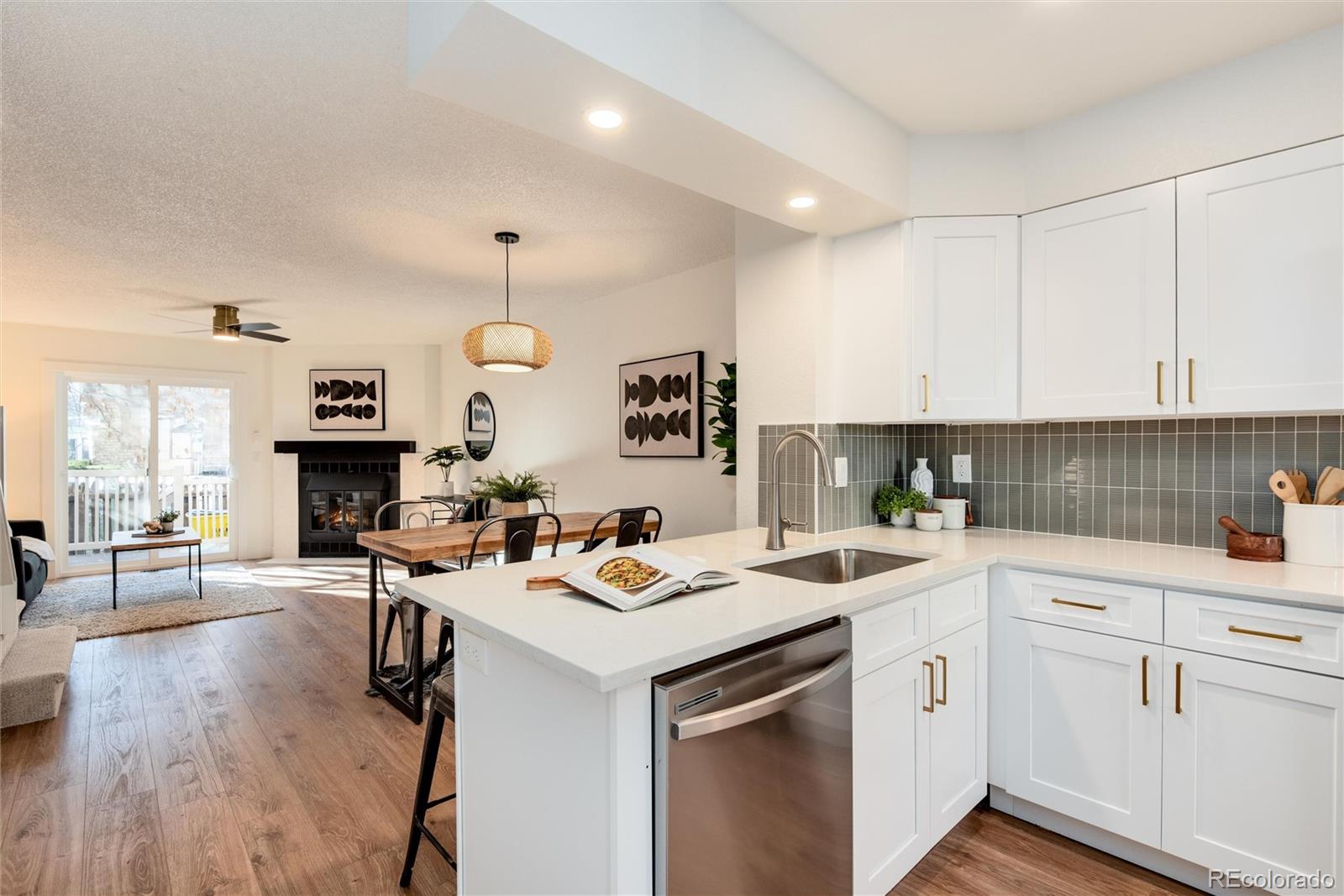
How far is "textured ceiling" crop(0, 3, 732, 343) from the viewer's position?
1.85m

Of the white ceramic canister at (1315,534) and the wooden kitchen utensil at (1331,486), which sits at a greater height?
the wooden kitchen utensil at (1331,486)

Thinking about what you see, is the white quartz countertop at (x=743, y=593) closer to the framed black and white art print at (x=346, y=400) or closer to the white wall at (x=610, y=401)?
the white wall at (x=610, y=401)

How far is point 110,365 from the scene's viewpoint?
6336mm

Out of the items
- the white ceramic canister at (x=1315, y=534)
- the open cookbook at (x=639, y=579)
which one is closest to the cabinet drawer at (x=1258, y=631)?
the white ceramic canister at (x=1315, y=534)

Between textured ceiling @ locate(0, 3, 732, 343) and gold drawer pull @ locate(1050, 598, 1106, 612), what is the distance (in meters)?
2.23

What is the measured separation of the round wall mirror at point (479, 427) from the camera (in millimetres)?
6434

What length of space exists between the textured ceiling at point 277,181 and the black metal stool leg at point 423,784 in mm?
1975

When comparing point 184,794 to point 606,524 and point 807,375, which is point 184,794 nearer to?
point 606,524

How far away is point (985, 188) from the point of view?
2.35 meters

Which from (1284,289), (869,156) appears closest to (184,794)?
(869,156)

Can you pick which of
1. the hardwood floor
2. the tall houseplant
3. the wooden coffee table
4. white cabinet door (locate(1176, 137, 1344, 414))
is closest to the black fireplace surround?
the wooden coffee table

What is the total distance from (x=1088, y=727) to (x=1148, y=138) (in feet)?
6.21

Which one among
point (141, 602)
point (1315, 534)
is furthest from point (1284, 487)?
point (141, 602)

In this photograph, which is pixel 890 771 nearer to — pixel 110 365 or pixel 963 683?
pixel 963 683
